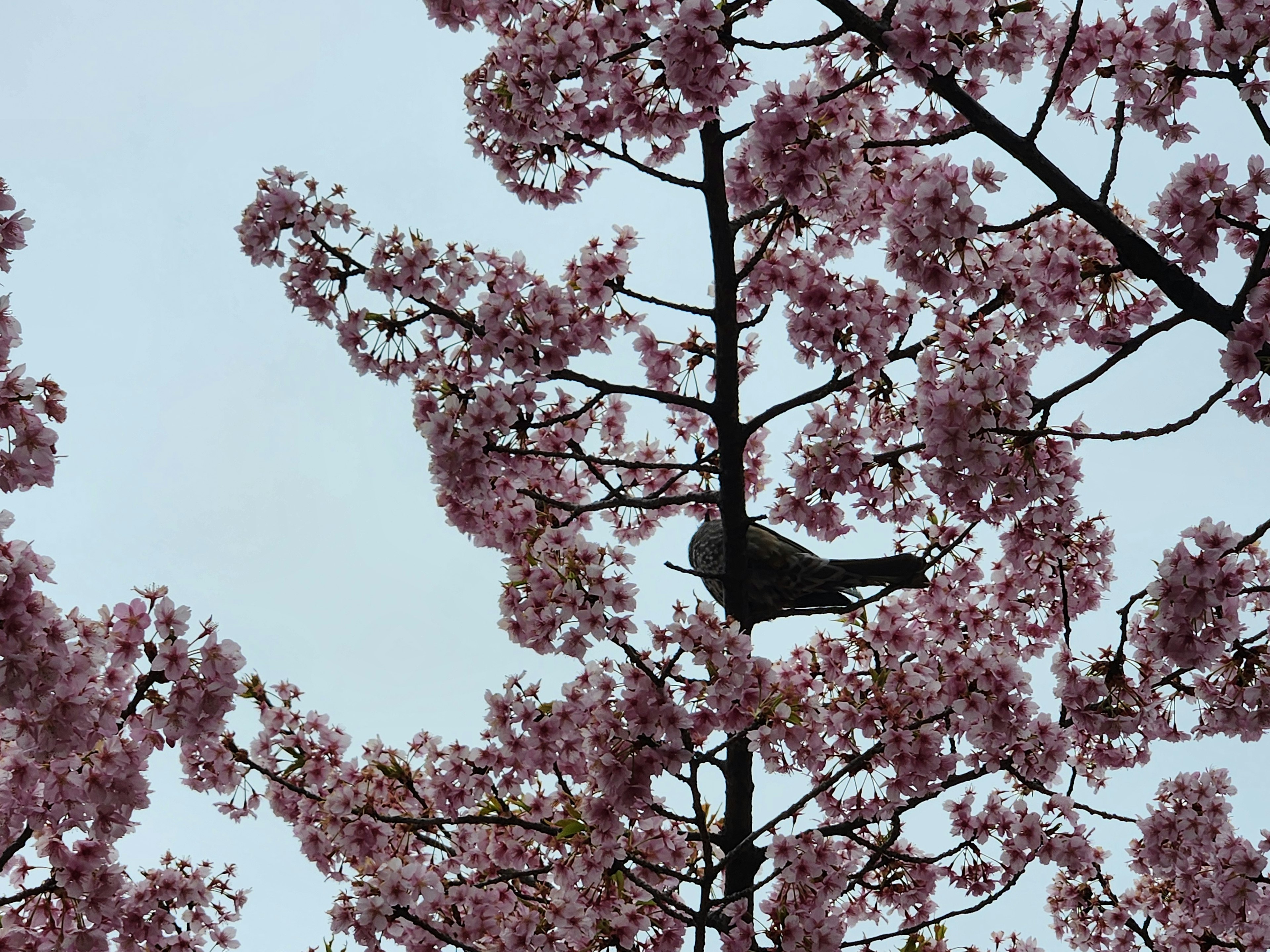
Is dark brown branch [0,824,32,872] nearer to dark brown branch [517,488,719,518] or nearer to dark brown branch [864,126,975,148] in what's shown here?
dark brown branch [517,488,719,518]

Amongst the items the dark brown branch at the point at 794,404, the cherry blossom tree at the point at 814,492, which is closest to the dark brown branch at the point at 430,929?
Answer: the cherry blossom tree at the point at 814,492

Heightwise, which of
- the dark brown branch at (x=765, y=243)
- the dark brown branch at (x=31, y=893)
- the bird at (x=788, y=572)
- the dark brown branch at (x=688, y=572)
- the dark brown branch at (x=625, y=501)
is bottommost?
the dark brown branch at (x=31, y=893)

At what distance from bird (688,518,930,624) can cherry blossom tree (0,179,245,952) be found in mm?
3491

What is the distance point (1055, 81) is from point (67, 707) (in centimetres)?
520

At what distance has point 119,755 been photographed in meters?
4.96

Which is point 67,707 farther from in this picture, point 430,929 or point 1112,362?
point 1112,362

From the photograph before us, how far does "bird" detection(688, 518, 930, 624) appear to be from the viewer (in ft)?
23.1

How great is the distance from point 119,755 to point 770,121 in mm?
4489

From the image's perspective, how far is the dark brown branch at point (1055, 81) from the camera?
4.36 meters

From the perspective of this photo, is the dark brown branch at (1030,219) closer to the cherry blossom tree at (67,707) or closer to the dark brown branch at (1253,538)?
the dark brown branch at (1253,538)

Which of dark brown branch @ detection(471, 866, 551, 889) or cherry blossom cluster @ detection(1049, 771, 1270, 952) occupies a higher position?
cherry blossom cluster @ detection(1049, 771, 1270, 952)

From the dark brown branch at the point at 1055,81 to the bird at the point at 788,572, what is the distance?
10.4 feet

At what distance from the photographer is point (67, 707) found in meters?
4.52

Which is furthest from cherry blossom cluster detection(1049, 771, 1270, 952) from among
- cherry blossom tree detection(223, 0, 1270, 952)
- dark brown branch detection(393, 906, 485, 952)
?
dark brown branch detection(393, 906, 485, 952)
